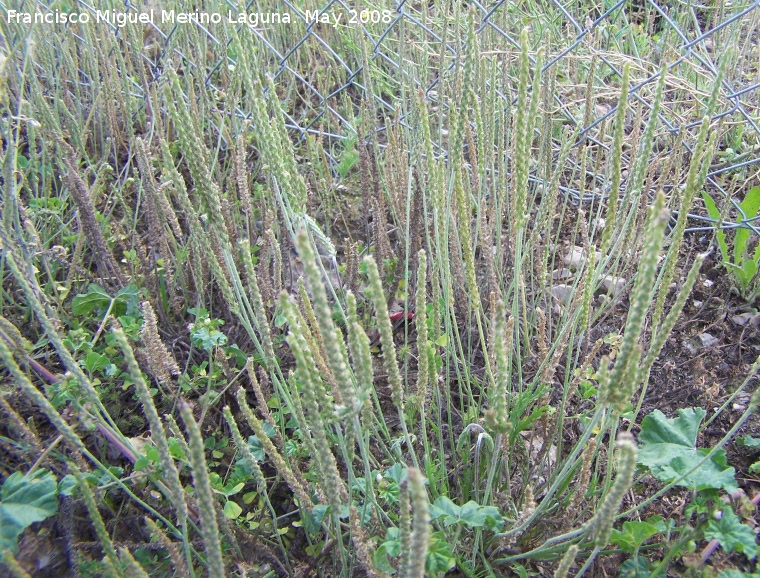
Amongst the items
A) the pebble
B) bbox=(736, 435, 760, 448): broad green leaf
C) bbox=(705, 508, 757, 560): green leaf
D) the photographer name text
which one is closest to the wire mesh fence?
the photographer name text

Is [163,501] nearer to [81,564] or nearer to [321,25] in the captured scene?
[81,564]

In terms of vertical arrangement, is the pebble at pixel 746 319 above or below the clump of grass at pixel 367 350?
below

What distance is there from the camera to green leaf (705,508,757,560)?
814mm

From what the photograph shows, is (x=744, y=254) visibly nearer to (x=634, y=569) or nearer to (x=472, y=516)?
(x=634, y=569)

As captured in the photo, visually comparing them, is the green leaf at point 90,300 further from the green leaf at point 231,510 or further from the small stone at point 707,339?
the small stone at point 707,339

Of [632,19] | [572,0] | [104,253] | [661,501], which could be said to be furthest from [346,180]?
[632,19]

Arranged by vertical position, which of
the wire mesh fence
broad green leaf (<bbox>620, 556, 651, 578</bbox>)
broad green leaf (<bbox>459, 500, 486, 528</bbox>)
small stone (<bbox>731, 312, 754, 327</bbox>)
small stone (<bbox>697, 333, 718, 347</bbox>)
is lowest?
broad green leaf (<bbox>620, 556, 651, 578</bbox>)

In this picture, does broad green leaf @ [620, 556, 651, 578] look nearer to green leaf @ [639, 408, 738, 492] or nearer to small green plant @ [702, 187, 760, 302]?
green leaf @ [639, 408, 738, 492]

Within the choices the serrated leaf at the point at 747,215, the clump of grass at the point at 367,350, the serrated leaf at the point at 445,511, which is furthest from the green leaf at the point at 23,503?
the serrated leaf at the point at 747,215

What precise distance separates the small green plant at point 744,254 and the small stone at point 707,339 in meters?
0.18

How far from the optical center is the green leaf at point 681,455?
0.90 metres

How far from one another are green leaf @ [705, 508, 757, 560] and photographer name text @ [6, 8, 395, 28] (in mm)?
1506

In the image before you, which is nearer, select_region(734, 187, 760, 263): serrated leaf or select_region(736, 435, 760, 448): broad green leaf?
select_region(736, 435, 760, 448): broad green leaf

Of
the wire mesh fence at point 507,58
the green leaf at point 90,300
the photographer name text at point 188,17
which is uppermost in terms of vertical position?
the photographer name text at point 188,17
